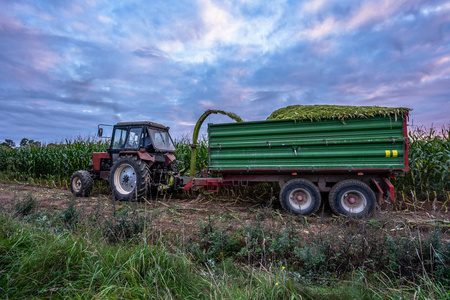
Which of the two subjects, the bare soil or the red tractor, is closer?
the bare soil

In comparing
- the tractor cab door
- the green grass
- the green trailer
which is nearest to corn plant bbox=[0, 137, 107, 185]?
the tractor cab door

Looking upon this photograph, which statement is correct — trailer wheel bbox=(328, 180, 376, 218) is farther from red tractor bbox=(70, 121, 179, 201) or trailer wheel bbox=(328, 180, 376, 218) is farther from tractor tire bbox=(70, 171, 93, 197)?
tractor tire bbox=(70, 171, 93, 197)

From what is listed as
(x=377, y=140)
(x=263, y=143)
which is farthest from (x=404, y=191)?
(x=263, y=143)

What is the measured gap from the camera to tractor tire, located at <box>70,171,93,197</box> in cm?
809

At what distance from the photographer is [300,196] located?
592cm

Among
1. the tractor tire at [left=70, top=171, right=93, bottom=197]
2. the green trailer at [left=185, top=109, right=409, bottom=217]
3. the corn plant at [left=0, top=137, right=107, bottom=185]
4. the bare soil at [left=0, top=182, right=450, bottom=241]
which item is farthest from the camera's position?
the corn plant at [left=0, top=137, right=107, bottom=185]

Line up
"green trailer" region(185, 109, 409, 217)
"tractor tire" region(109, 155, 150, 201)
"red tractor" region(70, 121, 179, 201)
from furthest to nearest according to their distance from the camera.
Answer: "red tractor" region(70, 121, 179, 201), "tractor tire" region(109, 155, 150, 201), "green trailer" region(185, 109, 409, 217)

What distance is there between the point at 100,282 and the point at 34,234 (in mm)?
1252

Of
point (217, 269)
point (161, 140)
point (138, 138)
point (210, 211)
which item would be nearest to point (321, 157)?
point (210, 211)

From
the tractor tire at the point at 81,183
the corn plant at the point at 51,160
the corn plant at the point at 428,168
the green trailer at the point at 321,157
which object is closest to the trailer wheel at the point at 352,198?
the green trailer at the point at 321,157

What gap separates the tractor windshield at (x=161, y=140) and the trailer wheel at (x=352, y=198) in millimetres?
4807

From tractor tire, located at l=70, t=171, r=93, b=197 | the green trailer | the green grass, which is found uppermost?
the green trailer

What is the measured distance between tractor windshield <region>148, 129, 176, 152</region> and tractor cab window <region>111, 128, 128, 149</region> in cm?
85

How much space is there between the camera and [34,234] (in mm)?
3037
